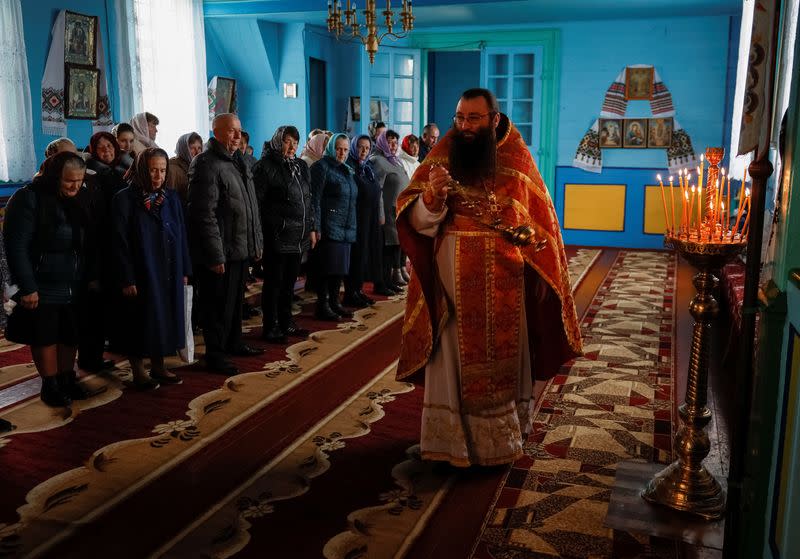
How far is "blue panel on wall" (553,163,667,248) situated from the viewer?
Result: 10.5 meters

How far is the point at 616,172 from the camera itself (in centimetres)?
1062

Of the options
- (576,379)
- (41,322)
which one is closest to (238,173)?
(41,322)

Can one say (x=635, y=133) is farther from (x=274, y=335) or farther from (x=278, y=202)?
(x=274, y=335)

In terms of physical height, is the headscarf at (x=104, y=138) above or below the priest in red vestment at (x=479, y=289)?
above

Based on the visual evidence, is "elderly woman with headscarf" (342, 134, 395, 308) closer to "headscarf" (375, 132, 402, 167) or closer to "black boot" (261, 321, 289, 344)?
"headscarf" (375, 132, 402, 167)

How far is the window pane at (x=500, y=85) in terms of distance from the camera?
1093cm

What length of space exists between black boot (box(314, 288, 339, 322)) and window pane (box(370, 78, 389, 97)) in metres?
Answer: 5.53

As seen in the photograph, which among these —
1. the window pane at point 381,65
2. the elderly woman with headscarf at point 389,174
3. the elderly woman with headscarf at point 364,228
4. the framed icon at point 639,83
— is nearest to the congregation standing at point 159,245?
the elderly woman with headscarf at point 364,228

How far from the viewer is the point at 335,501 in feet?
9.76

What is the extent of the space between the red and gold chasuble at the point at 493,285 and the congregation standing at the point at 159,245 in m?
1.61

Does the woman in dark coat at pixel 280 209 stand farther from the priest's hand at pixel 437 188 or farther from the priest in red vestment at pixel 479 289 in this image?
the priest's hand at pixel 437 188

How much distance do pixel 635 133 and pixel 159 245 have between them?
7872 millimetres

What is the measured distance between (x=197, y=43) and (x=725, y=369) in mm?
6980

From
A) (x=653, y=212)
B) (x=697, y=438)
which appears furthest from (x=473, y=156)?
(x=653, y=212)
